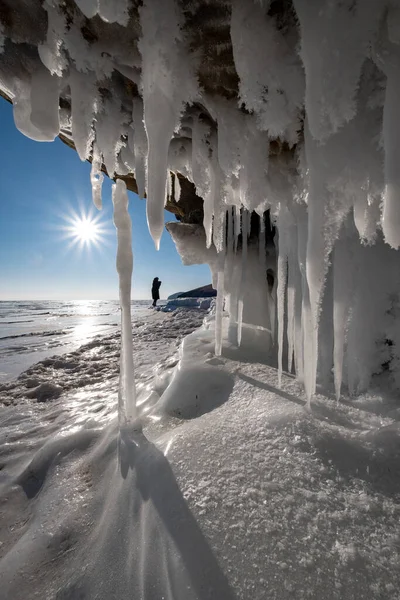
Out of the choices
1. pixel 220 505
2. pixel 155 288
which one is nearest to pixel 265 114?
pixel 220 505

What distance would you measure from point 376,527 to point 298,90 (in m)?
2.04

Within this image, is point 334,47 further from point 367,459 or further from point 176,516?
point 176,516

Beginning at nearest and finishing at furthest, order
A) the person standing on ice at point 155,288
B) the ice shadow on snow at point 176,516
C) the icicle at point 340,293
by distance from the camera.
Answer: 1. the ice shadow on snow at point 176,516
2. the icicle at point 340,293
3. the person standing on ice at point 155,288

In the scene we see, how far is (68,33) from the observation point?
1.35m

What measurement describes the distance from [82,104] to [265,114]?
3.94 feet

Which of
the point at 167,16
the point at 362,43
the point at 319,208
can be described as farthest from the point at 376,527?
the point at 167,16

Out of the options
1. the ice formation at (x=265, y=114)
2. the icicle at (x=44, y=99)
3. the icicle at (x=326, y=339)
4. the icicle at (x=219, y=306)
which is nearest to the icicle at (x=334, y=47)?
the ice formation at (x=265, y=114)

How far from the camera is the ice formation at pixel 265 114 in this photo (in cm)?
108

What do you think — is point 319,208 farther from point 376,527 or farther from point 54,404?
point 54,404

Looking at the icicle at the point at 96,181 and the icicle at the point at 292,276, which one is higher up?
the icicle at the point at 96,181

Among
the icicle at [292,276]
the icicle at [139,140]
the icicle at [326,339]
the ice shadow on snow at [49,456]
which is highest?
the icicle at [139,140]

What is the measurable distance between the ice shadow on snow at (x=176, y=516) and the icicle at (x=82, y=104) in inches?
85.9

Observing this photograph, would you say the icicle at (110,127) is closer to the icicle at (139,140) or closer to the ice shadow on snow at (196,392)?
A: the icicle at (139,140)

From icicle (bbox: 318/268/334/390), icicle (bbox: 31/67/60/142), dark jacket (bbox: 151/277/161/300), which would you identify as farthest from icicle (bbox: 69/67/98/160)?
dark jacket (bbox: 151/277/161/300)
